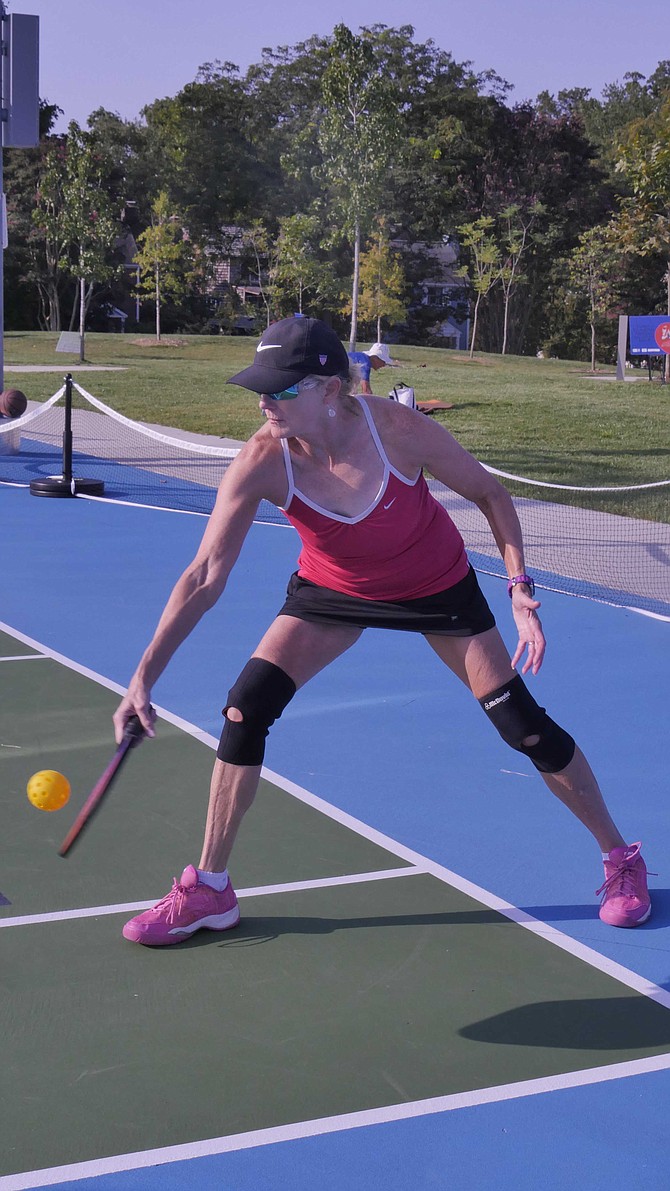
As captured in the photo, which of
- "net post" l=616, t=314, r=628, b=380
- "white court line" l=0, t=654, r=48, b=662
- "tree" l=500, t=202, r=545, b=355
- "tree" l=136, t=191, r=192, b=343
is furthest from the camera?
"tree" l=500, t=202, r=545, b=355

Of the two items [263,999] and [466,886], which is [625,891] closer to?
[466,886]

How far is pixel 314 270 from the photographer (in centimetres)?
4631

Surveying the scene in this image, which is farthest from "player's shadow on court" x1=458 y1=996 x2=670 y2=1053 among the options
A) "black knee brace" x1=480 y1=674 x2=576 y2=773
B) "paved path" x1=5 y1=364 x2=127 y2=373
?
"paved path" x1=5 y1=364 x2=127 y2=373

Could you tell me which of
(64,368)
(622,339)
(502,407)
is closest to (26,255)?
(64,368)

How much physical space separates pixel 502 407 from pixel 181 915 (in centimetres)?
2213

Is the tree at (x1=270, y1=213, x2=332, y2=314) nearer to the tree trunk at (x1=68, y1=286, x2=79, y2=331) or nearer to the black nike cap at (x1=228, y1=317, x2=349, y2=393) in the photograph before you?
the tree trunk at (x1=68, y1=286, x2=79, y2=331)

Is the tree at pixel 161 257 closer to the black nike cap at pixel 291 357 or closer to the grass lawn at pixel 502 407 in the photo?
the grass lawn at pixel 502 407

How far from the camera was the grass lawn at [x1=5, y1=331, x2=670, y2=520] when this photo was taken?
61.3ft

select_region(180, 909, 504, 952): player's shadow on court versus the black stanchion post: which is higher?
the black stanchion post

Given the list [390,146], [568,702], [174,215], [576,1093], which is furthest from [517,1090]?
[174,215]

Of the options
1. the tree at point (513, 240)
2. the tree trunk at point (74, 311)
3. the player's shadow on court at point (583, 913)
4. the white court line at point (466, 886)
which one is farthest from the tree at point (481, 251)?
the player's shadow on court at point (583, 913)

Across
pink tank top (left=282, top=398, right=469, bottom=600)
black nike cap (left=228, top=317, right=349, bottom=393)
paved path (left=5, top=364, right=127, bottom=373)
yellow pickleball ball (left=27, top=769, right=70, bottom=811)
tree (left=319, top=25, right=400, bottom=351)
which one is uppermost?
tree (left=319, top=25, right=400, bottom=351)

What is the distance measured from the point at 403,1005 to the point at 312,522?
1525 mm

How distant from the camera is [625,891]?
4457 millimetres
